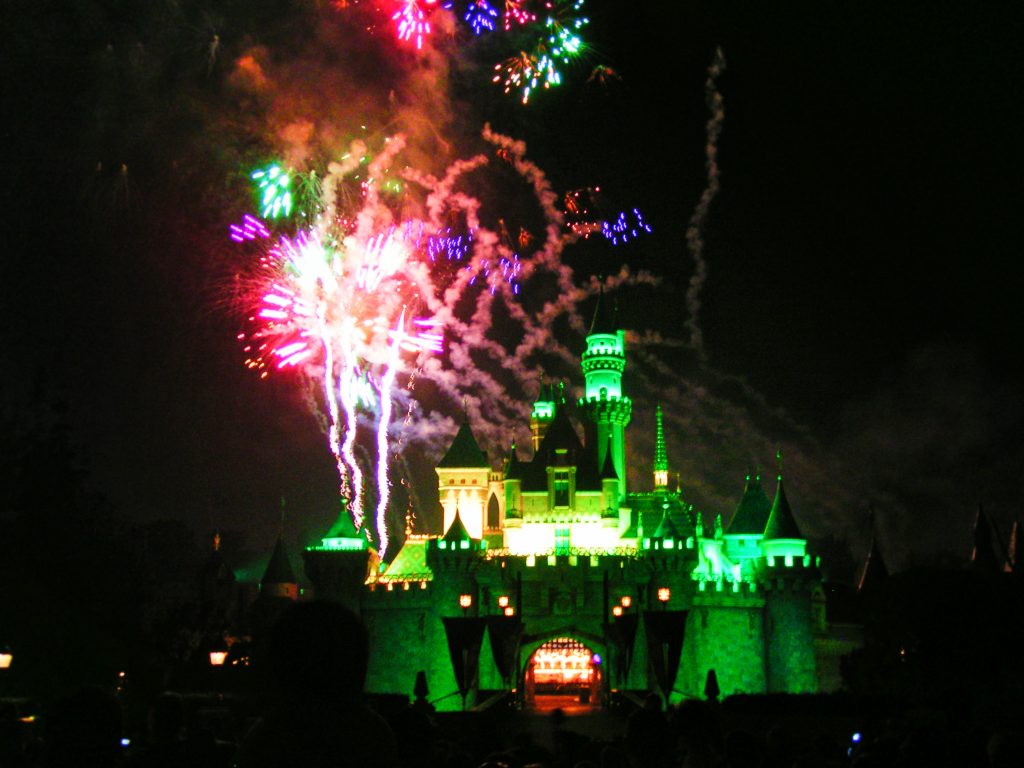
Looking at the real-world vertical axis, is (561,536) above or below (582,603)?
above

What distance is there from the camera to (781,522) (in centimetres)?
5031

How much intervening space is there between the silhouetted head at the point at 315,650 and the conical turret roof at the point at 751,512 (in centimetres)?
5070

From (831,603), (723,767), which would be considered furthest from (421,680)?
(831,603)

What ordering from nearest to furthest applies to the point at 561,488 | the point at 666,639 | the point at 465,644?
1. the point at 666,639
2. the point at 465,644
3. the point at 561,488

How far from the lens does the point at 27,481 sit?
127 ft

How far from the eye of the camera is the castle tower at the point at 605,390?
57.9 metres

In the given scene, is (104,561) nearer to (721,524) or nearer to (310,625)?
(721,524)

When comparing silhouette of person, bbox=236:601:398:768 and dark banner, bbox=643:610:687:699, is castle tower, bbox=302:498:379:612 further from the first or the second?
silhouette of person, bbox=236:601:398:768

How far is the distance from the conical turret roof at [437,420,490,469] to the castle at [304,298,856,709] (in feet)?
15.6

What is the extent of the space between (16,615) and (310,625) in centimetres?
3355

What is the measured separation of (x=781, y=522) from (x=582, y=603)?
11.3m

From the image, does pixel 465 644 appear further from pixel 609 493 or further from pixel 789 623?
pixel 609 493

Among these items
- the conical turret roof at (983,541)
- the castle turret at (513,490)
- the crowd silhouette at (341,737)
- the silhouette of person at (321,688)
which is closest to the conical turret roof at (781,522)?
the castle turret at (513,490)

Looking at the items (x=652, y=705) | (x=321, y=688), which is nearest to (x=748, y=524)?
(x=652, y=705)
